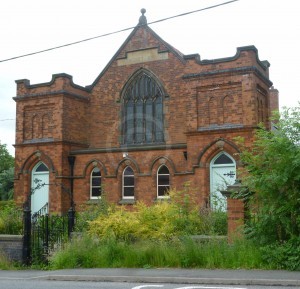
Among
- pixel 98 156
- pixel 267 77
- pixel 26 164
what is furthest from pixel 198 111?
pixel 26 164

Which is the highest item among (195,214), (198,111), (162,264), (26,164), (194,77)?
(194,77)

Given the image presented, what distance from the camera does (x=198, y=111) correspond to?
23.3 meters

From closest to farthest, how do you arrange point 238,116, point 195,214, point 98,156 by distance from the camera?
point 195,214
point 238,116
point 98,156

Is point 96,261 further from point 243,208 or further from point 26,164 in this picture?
point 26,164

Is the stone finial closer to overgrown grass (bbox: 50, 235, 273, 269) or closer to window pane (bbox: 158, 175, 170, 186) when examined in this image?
window pane (bbox: 158, 175, 170, 186)

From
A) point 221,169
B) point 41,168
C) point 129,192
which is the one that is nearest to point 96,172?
point 129,192

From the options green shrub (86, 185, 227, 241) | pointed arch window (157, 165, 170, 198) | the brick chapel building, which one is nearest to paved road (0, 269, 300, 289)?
green shrub (86, 185, 227, 241)

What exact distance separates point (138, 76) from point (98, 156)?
15.7 feet

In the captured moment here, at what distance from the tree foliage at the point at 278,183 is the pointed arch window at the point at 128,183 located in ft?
45.9

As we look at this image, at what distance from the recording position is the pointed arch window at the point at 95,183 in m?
26.4

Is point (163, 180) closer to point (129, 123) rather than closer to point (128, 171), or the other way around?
point (128, 171)

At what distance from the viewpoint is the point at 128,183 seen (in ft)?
84.2

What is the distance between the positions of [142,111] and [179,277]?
1745 cm

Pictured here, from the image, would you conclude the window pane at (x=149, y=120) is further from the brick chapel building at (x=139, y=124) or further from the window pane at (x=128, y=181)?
the window pane at (x=128, y=181)
